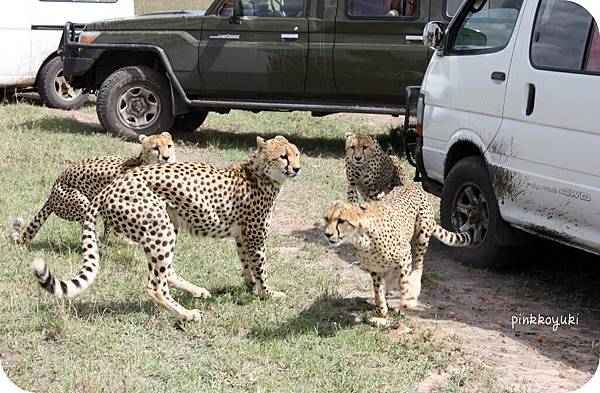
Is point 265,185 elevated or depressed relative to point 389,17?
depressed

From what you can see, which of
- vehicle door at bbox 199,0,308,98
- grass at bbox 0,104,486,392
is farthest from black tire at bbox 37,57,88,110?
grass at bbox 0,104,486,392

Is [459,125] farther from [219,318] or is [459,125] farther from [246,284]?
[219,318]

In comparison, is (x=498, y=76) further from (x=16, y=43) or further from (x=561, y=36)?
(x=16, y=43)

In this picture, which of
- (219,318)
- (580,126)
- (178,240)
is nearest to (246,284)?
(219,318)

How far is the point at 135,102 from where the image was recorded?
10.1 meters

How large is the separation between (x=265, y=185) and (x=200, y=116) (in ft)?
20.0

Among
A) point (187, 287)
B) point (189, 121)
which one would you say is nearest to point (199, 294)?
point (187, 287)

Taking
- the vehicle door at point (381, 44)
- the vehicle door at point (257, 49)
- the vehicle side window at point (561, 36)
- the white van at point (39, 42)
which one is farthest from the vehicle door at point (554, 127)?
the white van at point (39, 42)

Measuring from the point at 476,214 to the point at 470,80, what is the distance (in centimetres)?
91

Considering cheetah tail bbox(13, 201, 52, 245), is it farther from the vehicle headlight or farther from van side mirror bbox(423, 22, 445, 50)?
the vehicle headlight

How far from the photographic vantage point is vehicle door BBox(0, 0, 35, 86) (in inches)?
462

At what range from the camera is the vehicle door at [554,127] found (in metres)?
4.66

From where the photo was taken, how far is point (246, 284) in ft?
17.0

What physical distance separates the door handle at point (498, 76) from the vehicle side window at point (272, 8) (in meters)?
4.36
